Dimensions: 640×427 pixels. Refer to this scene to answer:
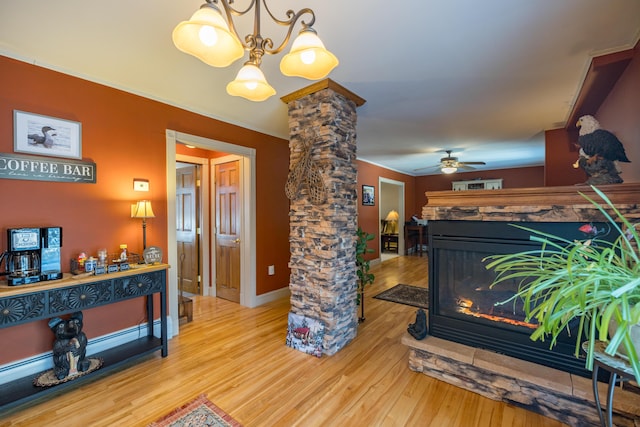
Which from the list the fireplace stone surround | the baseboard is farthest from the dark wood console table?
the fireplace stone surround

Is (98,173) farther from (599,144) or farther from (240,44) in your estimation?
(599,144)

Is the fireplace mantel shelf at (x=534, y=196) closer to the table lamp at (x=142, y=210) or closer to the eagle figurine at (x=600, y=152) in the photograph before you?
the eagle figurine at (x=600, y=152)

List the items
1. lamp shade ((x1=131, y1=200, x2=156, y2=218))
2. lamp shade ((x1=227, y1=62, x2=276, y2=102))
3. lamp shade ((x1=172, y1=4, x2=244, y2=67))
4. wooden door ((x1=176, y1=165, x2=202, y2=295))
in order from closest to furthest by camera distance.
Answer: lamp shade ((x1=172, y1=4, x2=244, y2=67))
lamp shade ((x1=227, y1=62, x2=276, y2=102))
lamp shade ((x1=131, y1=200, x2=156, y2=218))
wooden door ((x1=176, y1=165, x2=202, y2=295))

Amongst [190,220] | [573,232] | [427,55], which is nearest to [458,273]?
[573,232]

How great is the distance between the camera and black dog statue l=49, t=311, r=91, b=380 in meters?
2.01

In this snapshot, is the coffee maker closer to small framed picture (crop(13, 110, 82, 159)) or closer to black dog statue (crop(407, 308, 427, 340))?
small framed picture (crop(13, 110, 82, 159))

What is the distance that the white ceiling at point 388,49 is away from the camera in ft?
5.52

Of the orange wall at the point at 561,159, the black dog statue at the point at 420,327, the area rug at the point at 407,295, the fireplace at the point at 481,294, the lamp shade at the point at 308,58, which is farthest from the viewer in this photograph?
the area rug at the point at 407,295

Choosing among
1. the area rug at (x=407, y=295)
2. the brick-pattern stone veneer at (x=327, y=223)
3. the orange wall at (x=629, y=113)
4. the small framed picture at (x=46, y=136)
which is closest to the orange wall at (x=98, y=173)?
the small framed picture at (x=46, y=136)

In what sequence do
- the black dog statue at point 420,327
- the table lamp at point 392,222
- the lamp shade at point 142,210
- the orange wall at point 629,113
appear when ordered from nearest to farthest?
1. the orange wall at point 629,113
2. the black dog statue at point 420,327
3. the lamp shade at point 142,210
4. the table lamp at point 392,222

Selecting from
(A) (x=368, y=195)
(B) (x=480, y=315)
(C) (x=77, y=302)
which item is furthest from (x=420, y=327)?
(A) (x=368, y=195)

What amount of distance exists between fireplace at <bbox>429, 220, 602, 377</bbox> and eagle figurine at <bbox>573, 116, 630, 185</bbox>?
368mm

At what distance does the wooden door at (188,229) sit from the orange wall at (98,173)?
1429 mm

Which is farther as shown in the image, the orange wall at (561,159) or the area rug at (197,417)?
the orange wall at (561,159)
